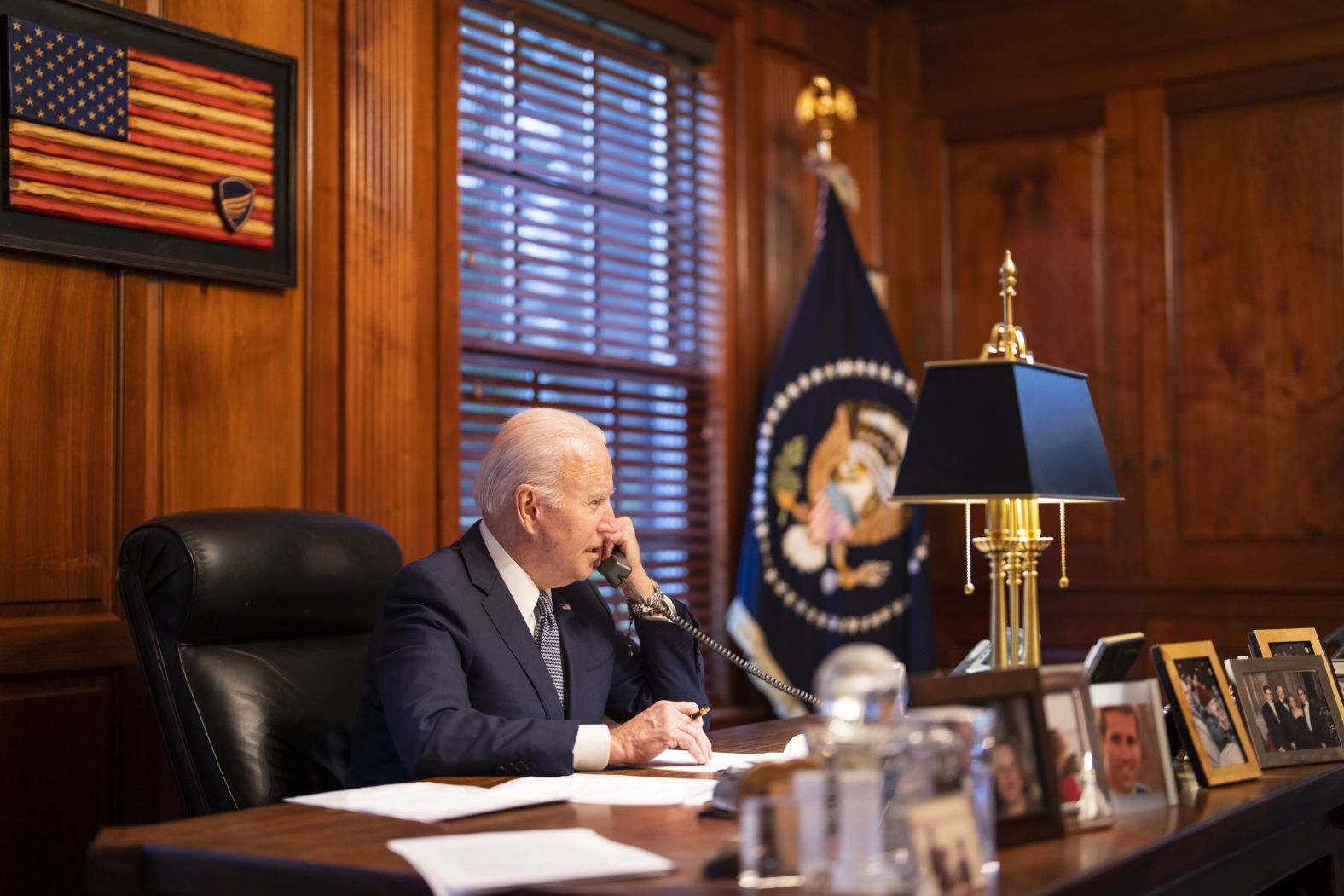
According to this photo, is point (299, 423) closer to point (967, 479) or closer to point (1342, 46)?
point (967, 479)

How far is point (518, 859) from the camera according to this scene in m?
1.45

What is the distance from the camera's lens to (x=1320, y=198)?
14.3 ft

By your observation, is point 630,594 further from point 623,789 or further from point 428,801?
point 428,801

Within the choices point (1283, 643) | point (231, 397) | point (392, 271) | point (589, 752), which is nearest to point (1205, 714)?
point (1283, 643)

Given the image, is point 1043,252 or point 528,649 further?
point 1043,252

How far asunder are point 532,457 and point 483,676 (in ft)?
1.26

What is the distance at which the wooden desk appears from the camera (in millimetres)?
1425

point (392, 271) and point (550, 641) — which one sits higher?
point (392, 271)

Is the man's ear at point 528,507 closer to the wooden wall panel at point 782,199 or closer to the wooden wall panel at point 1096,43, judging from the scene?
the wooden wall panel at point 782,199

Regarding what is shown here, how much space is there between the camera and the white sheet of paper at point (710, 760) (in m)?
2.11

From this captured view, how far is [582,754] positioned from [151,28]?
1.67m

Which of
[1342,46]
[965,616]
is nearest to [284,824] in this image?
[965,616]

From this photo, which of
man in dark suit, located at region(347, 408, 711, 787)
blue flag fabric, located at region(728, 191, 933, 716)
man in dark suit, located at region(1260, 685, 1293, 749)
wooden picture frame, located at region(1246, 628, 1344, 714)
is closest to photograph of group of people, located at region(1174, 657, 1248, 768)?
man in dark suit, located at region(1260, 685, 1293, 749)

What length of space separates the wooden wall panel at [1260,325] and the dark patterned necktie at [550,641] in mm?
2711
